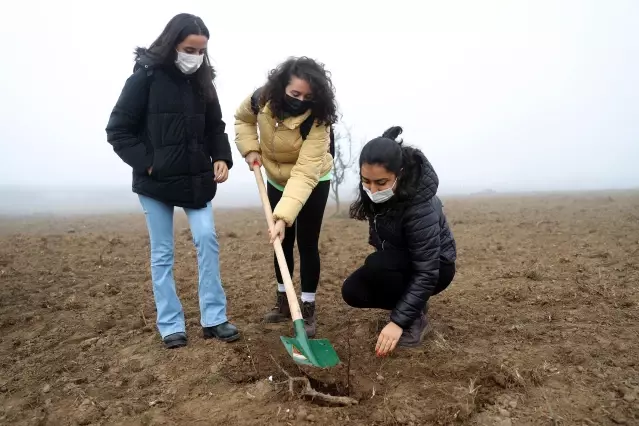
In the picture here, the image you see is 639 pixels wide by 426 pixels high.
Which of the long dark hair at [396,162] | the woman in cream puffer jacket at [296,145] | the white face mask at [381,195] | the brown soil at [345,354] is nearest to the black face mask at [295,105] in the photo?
the woman in cream puffer jacket at [296,145]

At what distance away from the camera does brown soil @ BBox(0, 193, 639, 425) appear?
7.82 ft

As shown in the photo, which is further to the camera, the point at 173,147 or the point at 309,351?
the point at 173,147

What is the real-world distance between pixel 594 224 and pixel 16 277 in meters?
7.47

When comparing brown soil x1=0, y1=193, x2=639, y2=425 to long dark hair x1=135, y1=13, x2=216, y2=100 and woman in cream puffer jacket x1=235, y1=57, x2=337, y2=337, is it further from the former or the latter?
long dark hair x1=135, y1=13, x2=216, y2=100

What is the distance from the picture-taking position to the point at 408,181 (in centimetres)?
271

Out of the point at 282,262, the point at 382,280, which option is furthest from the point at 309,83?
the point at 382,280

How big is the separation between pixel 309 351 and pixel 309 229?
→ 85 centimetres

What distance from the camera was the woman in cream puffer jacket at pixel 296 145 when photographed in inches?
121

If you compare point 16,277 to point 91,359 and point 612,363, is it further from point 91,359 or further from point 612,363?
point 612,363

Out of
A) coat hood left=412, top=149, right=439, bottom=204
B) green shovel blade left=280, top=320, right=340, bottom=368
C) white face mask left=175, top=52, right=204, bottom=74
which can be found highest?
white face mask left=175, top=52, right=204, bottom=74

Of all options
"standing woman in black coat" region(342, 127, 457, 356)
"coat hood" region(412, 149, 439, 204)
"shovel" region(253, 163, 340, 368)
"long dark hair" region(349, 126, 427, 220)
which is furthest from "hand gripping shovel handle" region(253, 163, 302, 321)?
"coat hood" region(412, 149, 439, 204)

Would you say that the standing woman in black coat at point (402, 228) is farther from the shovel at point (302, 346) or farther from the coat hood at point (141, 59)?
the coat hood at point (141, 59)

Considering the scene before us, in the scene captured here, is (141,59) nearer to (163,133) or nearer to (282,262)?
(163,133)

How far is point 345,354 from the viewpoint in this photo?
9.98 ft
